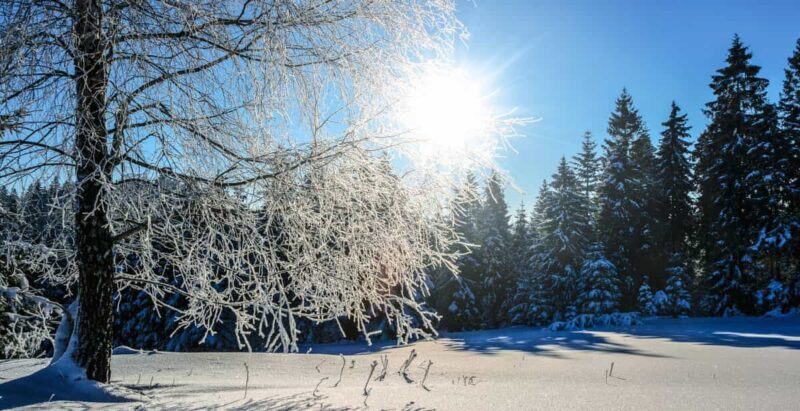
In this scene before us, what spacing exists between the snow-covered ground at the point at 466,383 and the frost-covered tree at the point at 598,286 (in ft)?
56.7

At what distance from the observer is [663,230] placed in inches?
1006

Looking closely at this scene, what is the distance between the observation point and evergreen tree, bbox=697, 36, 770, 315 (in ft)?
65.5

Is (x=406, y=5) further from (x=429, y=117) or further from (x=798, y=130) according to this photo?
(x=798, y=130)

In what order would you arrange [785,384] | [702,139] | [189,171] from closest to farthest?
[189,171] < [785,384] < [702,139]

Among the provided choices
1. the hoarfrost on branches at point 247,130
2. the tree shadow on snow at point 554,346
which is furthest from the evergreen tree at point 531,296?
the hoarfrost on branches at point 247,130

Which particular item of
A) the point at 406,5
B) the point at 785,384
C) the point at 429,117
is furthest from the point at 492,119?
the point at 785,384

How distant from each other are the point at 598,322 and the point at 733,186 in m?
8.78

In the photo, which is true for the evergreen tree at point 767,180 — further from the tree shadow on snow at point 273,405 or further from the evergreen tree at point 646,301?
the tree shadow on snow at point 273,405

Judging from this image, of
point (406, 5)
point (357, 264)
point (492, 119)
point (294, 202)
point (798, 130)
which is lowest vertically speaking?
point (357, 264)

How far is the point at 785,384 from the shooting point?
4070 mm

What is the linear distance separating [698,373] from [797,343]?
4936 millimetres

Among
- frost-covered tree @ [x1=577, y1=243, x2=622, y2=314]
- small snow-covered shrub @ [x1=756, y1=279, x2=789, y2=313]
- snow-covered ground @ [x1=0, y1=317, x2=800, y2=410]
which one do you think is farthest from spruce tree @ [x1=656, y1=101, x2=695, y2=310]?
snow-covered ground @ [x1=0, y1=317, x2=800, y2=410]

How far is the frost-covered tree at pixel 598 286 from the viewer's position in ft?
76.5

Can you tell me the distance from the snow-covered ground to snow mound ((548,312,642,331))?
1151 centimetres
